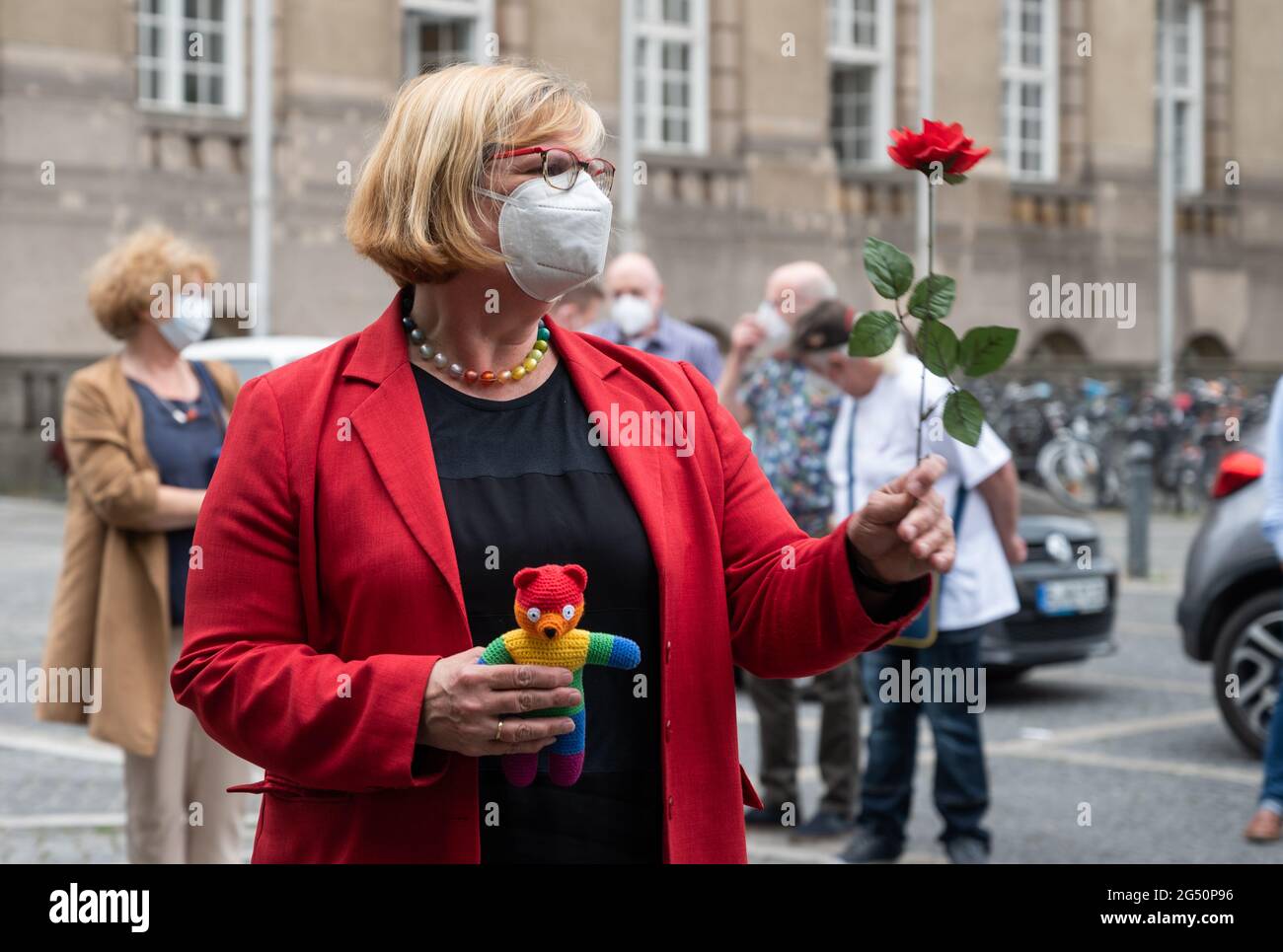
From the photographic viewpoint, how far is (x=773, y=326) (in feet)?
23.5

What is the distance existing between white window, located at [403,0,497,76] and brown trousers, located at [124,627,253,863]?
2009 cm

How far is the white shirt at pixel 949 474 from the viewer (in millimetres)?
6270

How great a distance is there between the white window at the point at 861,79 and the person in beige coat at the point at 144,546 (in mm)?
23809

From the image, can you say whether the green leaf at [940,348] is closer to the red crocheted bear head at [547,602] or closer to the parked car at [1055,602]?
the red crocheted bear head at [547,602]

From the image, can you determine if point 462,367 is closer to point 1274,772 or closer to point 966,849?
point 966,849

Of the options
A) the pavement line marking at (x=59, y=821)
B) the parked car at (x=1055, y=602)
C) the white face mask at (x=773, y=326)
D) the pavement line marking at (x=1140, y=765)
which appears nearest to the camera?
the pavement line marking at (x=59, y=821)

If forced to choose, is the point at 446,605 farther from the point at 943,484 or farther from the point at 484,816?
the point at 943,484

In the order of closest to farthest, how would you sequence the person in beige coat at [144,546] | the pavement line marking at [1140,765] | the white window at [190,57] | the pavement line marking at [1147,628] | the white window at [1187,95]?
the person in beige coat at [144,546], the pavement line marking at [1140,765], the pavement line marking at [1147,628], the white window at [190,57], the white window at [1187,95]

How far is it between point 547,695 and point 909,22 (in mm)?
27762

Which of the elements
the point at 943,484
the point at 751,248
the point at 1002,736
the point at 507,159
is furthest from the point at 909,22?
the point at 507,159

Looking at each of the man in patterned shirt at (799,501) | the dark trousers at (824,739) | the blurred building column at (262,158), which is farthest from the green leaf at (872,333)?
the blurred building column at (262,158)

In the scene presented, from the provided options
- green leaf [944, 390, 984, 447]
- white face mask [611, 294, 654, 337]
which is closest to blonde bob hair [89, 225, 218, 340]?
white face mask [611, 294, 654, 337]

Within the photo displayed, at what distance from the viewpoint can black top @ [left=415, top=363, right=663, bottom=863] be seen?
260cm

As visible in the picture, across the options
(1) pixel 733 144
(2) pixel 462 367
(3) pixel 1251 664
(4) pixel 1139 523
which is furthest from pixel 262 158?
(2) pixel 462 367
